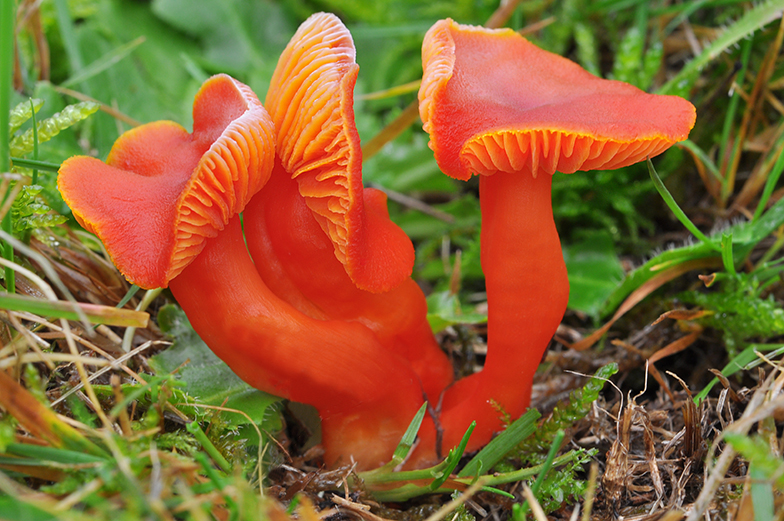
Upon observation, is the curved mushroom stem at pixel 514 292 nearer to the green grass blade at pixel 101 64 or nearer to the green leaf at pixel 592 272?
the green leaf at pixel 592 272

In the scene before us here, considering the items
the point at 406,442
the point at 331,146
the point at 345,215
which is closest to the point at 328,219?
the point at 345,215

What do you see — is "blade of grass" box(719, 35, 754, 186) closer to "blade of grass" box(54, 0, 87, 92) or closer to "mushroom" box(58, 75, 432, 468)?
"mushroom" box(58, 75, 432, 468)

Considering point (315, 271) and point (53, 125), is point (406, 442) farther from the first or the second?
point (53, 125)

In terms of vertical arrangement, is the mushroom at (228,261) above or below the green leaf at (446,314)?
above

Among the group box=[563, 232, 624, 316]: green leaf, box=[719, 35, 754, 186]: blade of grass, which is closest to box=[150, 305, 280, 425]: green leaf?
box=[563, 232, 624, 316]: green leaf

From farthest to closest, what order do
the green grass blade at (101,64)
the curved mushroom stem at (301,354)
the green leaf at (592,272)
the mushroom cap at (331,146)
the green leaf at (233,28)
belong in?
the green leaf at (233,28) → the green grass blade at (101,64) → the green leaf at (592,272) → the curved mushroom stem at (301,354) → the mushroom cap at (331,146)

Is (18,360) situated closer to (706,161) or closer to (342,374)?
(342,374)

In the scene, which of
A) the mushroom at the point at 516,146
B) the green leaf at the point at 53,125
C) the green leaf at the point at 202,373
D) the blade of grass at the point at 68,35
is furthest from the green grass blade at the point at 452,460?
the blade of grass at the point at 68,35
